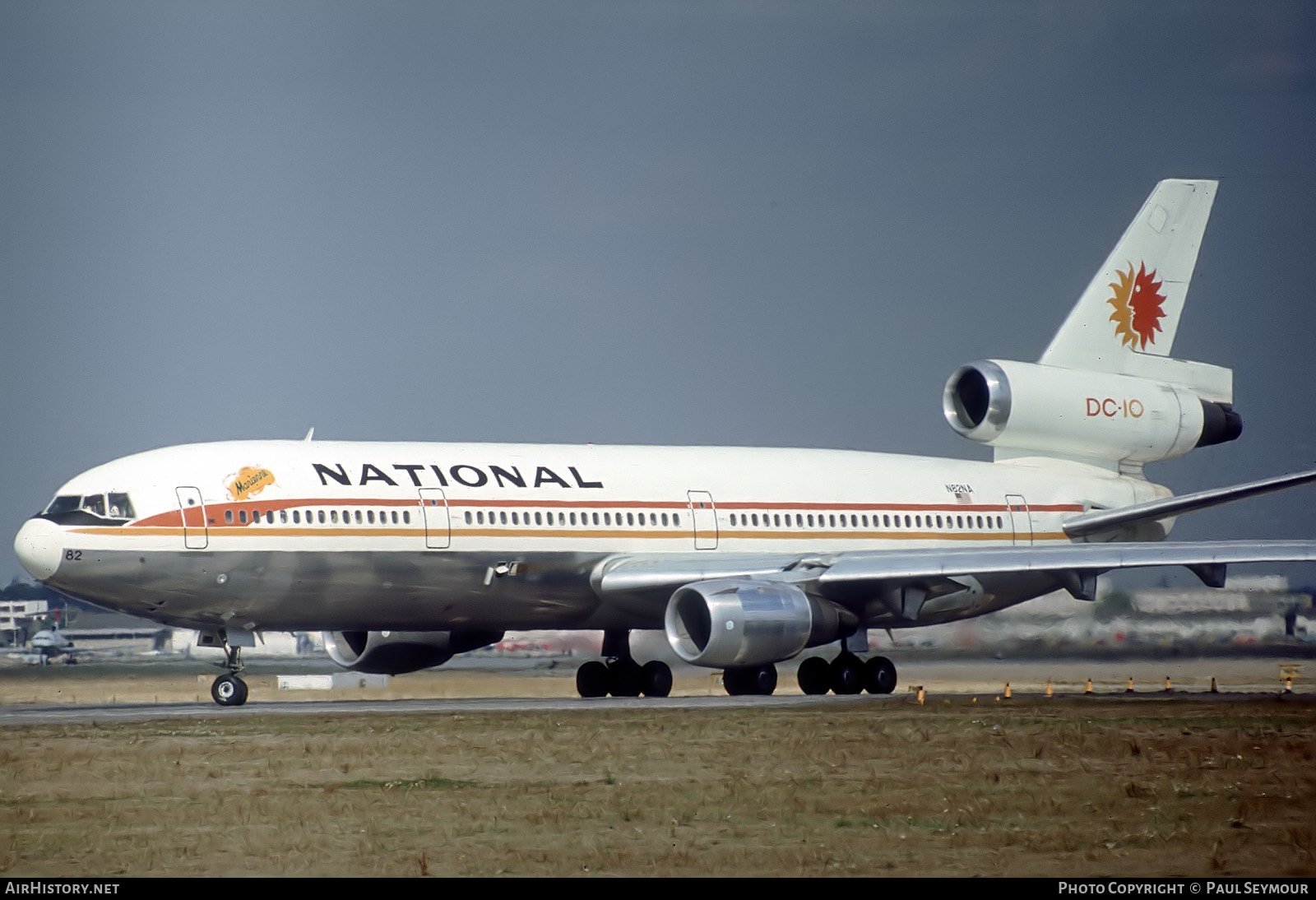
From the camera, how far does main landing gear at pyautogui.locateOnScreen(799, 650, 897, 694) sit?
28766 millimetres

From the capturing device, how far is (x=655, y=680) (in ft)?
98.1

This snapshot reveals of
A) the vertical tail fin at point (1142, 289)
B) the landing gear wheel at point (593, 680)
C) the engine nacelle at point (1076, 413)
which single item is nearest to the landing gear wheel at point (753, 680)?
the landing gear wheel at point (593, 680)

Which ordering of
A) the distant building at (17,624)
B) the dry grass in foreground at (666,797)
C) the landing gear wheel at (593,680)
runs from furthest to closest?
the distant building at (17,624) → the landing gear wheel at (593,680) → the dry grass in foreground at (666,797)

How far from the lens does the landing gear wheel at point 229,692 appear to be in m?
24.2

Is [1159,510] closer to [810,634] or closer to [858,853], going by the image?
[810,634]

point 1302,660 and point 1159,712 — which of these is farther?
point 1302,660

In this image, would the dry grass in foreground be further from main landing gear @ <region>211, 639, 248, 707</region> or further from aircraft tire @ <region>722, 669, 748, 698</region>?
aircraft tire @ <region>722, 669, 748, 698</region>

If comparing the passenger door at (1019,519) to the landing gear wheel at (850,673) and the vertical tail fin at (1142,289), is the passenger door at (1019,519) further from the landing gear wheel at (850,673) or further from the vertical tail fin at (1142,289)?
the landing gear wheel at (850,673)

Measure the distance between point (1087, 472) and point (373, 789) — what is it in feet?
70.9

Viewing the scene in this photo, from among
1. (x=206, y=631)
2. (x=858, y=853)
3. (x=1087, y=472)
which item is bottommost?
(x=858, y=853)

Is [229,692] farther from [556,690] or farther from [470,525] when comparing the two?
[556,690]

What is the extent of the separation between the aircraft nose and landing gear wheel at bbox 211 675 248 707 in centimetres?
270
